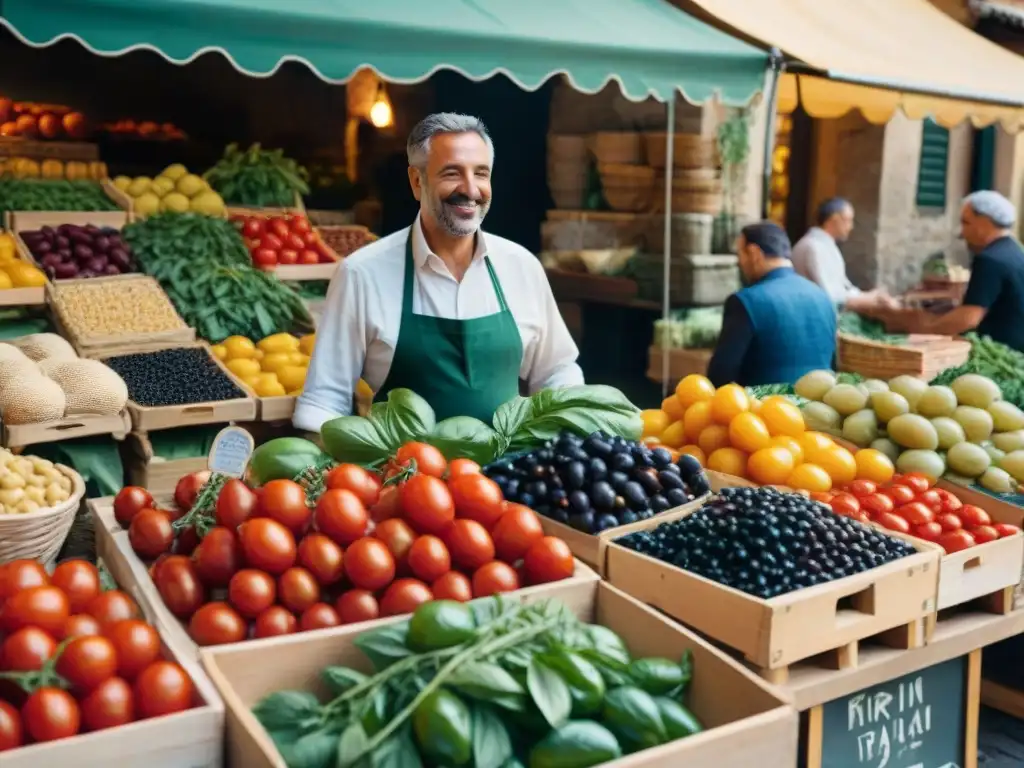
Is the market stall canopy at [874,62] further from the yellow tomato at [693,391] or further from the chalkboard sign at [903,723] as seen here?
the chalkboard sign at [903,723]

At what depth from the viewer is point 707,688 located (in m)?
1.87

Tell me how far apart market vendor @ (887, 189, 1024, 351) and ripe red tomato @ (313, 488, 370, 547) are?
4.85 meters

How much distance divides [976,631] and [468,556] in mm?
1416

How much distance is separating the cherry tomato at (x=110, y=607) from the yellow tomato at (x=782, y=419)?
6.58ft

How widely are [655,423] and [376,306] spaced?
103 centimetres

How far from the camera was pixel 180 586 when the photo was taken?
76.7 inches

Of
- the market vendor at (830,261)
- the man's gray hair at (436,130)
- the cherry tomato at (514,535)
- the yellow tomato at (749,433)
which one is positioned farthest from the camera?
the market vendor at (830,261)

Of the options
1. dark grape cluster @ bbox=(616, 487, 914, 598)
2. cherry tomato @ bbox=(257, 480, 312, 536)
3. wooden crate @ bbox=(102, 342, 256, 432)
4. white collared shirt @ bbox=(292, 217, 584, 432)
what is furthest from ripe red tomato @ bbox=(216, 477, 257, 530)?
wooden crate @ bbox=(102, 342, 256, 432)

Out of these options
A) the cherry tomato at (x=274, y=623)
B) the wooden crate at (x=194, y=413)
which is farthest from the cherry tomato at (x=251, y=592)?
the wooden crate at (x=194, y=413)

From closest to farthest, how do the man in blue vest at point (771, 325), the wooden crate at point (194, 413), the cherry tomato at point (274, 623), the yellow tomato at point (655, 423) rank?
the cherry tomato at point (274, 623)
the yellow tomato at point (655, 423)
the wooden crate at point (194, 413)
the man in blue vest at point (771, 325)

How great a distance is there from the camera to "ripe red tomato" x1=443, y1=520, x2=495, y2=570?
6.71 feet

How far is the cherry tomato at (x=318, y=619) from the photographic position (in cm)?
189

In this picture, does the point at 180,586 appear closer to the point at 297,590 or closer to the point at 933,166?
the point at 297,590

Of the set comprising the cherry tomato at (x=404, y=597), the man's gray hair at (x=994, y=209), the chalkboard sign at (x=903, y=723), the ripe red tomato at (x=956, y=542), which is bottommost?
the chalkboard sign at (x=903, y=723)
